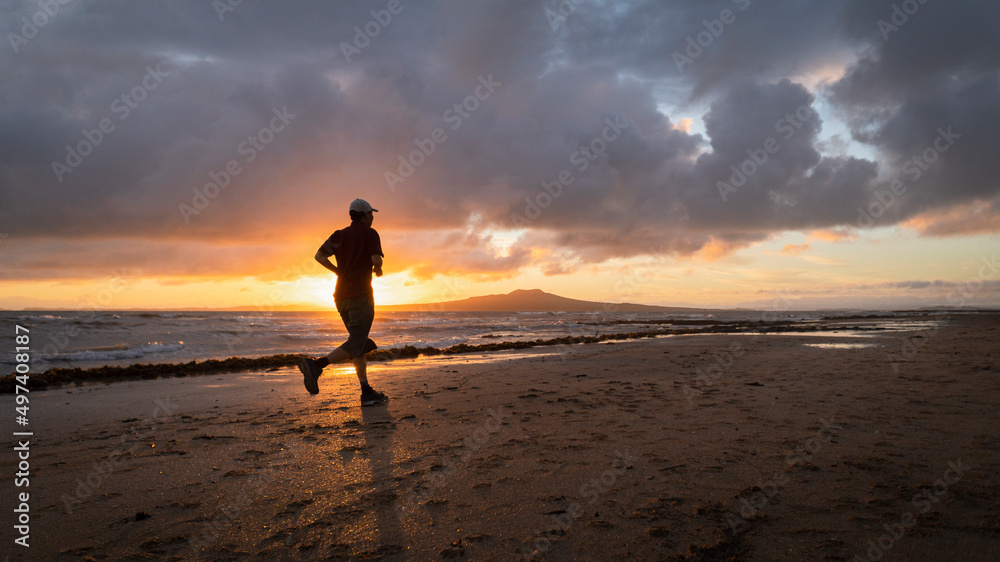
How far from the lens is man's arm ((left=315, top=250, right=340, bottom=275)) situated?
5281 millimetres

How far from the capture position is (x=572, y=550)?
6.48 ft

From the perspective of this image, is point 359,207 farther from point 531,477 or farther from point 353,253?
point 531,477

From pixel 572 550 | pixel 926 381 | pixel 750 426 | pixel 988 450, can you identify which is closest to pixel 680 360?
pixel 926 381

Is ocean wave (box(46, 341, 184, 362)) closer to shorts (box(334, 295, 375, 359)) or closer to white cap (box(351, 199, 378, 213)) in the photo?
shorts (box(334, 295, 375, 359))

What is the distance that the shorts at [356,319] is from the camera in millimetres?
5242

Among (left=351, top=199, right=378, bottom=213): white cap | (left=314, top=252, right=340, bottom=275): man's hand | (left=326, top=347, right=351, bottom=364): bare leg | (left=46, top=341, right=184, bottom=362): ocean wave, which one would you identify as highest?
(left=351, top=199, right=378, bottom=213): white cap

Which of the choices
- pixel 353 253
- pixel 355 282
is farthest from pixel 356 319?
pixel 353 253

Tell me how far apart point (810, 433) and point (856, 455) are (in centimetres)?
53

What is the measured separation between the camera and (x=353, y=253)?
529 centimetres

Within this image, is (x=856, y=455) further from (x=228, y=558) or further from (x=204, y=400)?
(x=204, y=400)

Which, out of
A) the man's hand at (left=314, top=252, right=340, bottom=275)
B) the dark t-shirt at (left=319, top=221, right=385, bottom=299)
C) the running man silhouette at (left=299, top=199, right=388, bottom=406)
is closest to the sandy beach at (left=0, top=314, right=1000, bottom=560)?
the running man silhouette at (left=299, top=199, right=388, bottom=406)

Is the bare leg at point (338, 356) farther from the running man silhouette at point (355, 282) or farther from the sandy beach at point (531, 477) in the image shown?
the sandy beach at point (531, 477)

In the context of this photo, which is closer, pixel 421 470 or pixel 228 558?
pixel 228 558

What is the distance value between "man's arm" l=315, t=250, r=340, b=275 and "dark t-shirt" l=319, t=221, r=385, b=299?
31mm
